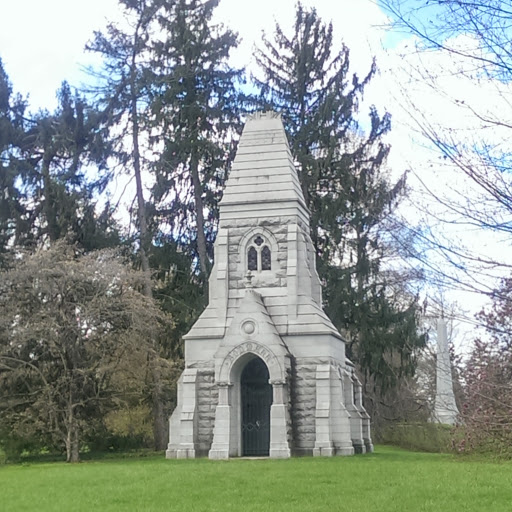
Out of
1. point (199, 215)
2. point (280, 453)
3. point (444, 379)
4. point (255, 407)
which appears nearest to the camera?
point (444, 379)

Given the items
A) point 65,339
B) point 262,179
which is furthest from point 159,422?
point 262,179

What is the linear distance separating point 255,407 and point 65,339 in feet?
19.3

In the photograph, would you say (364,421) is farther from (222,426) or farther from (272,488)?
(272,488)

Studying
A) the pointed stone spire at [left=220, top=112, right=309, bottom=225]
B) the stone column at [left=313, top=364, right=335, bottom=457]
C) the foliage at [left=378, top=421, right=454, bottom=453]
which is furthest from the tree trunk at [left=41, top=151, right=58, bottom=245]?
the foliage at [left=378, top=421, right=454, bottom=453]

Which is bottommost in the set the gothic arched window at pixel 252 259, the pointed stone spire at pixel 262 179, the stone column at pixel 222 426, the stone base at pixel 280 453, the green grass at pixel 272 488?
the green grass at pixel 272 488

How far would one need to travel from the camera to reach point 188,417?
20922 millimetres

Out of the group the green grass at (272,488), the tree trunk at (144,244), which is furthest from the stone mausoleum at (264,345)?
the tree trunk at (144,244)

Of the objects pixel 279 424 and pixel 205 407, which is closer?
pixel 279 424

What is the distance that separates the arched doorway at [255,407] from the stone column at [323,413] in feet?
5.22

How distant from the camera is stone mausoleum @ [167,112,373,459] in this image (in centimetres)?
2042

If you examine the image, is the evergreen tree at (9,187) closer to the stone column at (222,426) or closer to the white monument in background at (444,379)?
the stone column at (222,426)

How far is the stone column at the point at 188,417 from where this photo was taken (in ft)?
68.0

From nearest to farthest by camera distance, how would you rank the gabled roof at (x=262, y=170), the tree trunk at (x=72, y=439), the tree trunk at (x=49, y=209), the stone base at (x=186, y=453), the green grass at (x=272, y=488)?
1. the green grass at (x=272, y=488)
2. the stone base at (x=186, y=453)
3. the gabled roof at (x=262, y=170)
4. the tree trunk at (x=72, y=439)
5. the tree trunk at (x=49, y=209)

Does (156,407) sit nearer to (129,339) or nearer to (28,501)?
(129,339)
